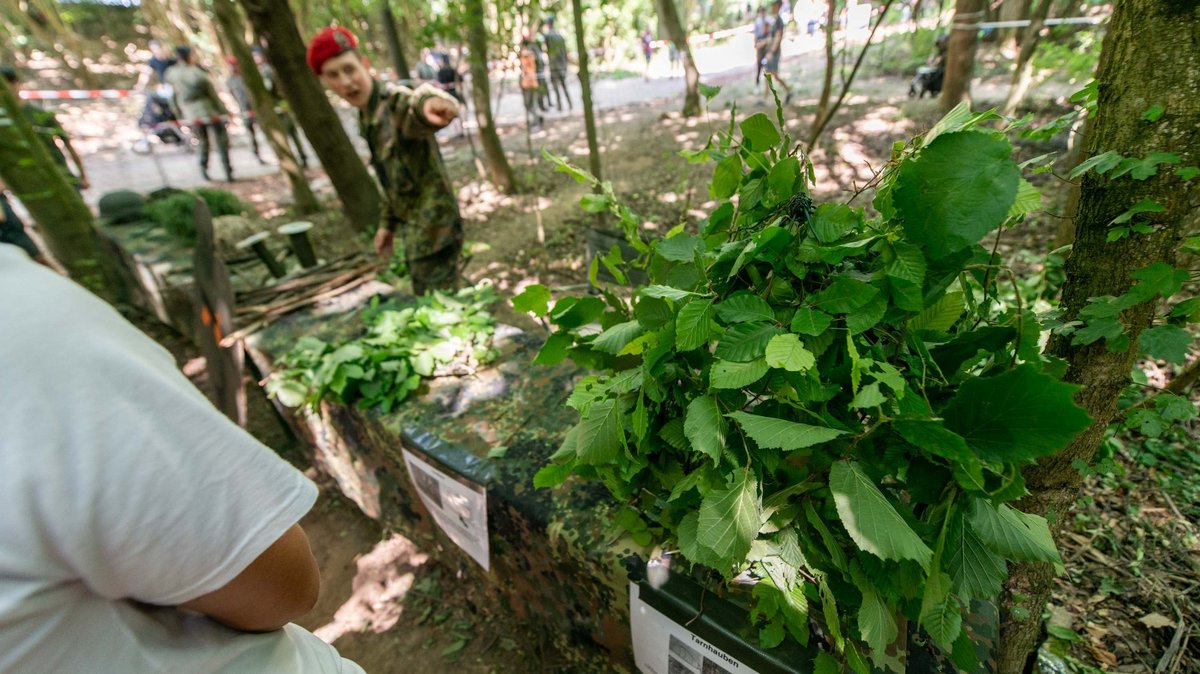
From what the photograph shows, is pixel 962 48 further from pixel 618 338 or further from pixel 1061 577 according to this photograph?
pixel 618 338

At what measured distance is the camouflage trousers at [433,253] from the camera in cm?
383

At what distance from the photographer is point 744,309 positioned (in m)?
0.92

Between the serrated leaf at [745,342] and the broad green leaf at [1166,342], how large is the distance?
71 centimetres

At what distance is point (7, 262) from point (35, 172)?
17.4ft

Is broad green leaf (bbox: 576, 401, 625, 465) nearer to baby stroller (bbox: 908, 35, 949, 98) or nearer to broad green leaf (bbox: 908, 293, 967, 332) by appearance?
broad green leaf (bbox: 908, 293, 967, 332)

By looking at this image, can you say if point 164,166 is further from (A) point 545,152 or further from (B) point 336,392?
(A) point 545,152

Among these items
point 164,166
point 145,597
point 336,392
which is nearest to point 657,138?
point 336,392

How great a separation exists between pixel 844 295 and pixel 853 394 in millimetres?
172


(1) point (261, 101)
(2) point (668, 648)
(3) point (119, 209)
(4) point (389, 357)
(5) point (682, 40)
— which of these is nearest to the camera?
(2) point (668, 648)

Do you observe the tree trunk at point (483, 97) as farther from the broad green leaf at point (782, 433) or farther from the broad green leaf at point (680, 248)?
the broad green leaf at point (782, 433)

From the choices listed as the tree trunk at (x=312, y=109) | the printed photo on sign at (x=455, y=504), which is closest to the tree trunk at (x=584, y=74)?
the printed photo on sign at (x=455, y=504)

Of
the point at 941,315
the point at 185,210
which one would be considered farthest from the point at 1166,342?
the point at 185,210

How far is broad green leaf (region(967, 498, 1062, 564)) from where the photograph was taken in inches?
29.5

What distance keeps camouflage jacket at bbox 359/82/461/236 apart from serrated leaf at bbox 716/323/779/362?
2920 millimetres
